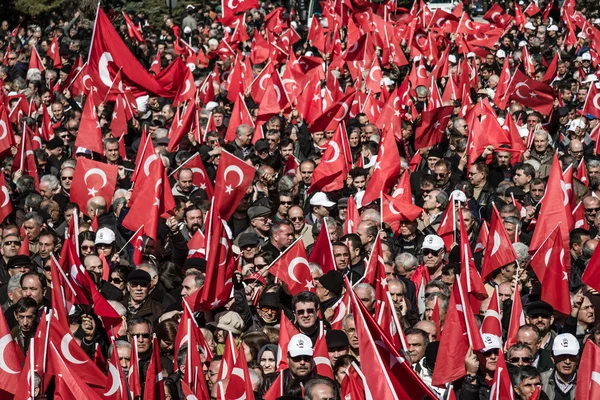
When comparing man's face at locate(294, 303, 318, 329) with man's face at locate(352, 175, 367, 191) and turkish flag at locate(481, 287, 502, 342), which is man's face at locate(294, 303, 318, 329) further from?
man's face at locate(352, 175, 367, 191)

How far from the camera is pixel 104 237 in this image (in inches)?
420

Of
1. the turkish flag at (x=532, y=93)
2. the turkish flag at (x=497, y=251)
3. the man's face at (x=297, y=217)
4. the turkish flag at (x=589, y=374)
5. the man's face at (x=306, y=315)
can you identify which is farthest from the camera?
the turkish flag at (x=532, y=93)

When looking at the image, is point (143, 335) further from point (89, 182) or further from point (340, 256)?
point (89, 182)

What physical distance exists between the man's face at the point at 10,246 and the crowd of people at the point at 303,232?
0.04ft

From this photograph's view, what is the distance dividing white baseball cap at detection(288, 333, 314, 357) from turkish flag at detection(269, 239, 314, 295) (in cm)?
181

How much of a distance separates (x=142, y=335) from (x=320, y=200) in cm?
410

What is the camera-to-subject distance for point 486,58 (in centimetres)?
2070

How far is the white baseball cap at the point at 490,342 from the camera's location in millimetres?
8078

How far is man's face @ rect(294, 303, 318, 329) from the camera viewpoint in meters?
8.68

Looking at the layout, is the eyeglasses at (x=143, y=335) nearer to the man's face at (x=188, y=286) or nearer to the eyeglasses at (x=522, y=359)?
the man's face at (x=188, y=286)

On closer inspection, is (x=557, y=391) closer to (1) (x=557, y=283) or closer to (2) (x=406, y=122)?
(1) (x=557, y=283)

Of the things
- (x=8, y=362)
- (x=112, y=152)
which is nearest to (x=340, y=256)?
(x=8, y=362)

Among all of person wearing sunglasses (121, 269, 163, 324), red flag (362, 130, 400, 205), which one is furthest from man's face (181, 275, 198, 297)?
red flag (362, 130, 400, 205)

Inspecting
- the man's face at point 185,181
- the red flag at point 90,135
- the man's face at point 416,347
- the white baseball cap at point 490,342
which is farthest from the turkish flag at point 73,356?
the red flag at point 90,135
